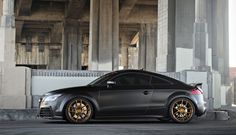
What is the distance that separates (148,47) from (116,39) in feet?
35.4

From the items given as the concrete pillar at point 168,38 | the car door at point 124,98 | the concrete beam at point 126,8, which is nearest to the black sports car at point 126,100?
the car door at point 124,98

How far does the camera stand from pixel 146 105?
36.6 ft

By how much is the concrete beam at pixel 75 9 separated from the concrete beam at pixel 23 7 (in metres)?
2.86

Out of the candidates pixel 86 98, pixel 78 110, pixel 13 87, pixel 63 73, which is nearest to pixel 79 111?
pixel 78 110

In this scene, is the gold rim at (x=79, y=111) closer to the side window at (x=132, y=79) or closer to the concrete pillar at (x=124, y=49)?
the side window at (x=132, y=79)

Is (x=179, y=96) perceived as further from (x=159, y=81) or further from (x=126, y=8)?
(x=126, y=8)

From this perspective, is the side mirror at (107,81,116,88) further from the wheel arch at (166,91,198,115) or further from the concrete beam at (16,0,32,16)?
the concrete beam at (16,0,32,16)

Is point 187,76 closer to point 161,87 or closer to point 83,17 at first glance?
point 161,87

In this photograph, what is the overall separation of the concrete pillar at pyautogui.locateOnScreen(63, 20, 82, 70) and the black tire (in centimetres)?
2703

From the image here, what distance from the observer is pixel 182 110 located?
1141cm

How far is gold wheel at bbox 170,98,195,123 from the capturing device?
11.3 m

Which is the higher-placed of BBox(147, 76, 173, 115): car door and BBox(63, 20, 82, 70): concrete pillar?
BBox(63, 20, 82, 70): concrete pillar

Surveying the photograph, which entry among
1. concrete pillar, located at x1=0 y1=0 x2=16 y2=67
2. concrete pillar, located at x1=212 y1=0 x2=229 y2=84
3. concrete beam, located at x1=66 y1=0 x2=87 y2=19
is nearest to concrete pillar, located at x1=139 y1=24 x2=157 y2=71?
concrete beam, located at x1=66 y1=0 x2=87 y2=19

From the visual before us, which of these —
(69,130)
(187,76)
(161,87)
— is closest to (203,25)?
(187,76)
